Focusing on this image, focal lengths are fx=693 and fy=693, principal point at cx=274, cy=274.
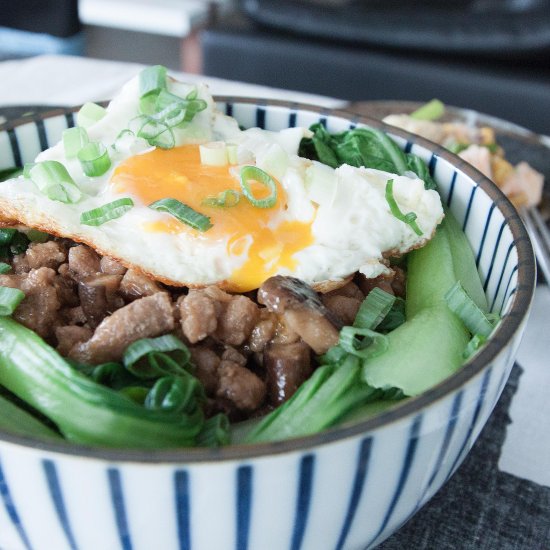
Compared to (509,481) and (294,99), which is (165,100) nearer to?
(509,481)

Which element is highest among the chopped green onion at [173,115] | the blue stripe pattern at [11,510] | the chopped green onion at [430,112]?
the chopped green onion at [173,115]

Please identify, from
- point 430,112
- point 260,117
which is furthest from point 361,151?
point 430,112

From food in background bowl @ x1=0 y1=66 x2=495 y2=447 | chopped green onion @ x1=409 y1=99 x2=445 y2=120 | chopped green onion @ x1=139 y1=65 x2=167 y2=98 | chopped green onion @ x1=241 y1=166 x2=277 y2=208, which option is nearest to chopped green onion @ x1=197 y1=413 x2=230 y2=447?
food in background bowl @ x1=0 y1=66 x2=495 y2=447

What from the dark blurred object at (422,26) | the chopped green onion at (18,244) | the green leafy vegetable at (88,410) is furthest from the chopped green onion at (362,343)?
the dark blurred object at (422,26)

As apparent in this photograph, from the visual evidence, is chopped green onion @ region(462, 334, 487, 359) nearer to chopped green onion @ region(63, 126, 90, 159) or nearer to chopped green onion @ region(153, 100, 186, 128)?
chopped green onion @ region(153, 100, 186, 128)

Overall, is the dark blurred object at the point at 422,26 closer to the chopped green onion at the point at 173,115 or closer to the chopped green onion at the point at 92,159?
the chopped green onion at the point at 173,115

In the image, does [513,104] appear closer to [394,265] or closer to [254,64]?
[254,64]
